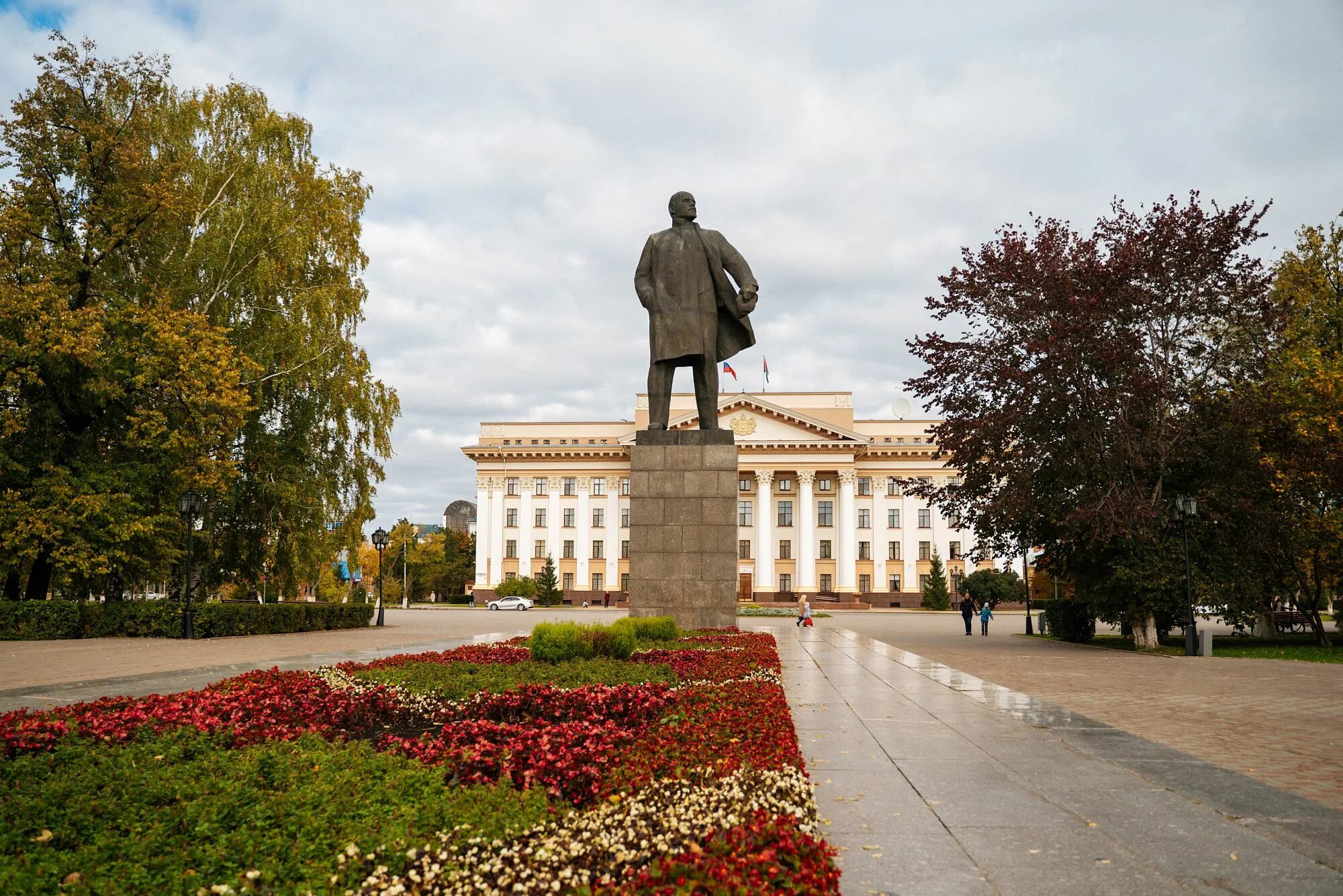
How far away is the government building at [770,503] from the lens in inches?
2852

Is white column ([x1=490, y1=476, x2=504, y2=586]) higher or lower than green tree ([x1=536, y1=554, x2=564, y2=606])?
higher

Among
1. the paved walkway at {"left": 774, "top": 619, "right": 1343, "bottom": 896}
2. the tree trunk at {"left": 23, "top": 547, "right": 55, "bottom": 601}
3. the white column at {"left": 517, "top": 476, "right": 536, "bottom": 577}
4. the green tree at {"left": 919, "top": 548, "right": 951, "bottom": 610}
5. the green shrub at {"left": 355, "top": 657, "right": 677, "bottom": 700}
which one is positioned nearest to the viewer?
the paved walkway at {"left": 774, "top": 619, "right": 1343, "bottom": 896}

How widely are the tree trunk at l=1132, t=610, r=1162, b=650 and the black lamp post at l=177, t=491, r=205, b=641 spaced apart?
2210cm

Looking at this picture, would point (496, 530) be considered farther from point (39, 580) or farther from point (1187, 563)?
point (1187, 563)

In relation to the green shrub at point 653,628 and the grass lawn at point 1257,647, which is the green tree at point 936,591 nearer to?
the grass lawn at point 1257,647

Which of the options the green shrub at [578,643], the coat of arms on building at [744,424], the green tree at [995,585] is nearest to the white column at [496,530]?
the coat of arms on building at [744,424]

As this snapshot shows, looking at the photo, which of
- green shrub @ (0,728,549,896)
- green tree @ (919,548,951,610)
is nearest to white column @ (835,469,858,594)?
green tree @ (919,548,951,610)

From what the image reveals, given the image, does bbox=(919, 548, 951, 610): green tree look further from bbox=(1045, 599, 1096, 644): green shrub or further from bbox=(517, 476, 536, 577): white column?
bbox=(1045, 599, 1096, 644): green shrub

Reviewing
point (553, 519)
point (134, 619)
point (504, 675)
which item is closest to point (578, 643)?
point (504, 675)

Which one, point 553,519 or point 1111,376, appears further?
point 553,519

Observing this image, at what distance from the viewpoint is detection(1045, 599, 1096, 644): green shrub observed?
24875mm

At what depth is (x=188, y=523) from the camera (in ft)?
71.4

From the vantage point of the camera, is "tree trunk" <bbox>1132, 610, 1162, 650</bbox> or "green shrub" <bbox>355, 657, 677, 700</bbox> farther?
"tree trunk" <bbox>1132, 610, 1162, 650</bbox>

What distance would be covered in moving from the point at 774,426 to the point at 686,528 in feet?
196
